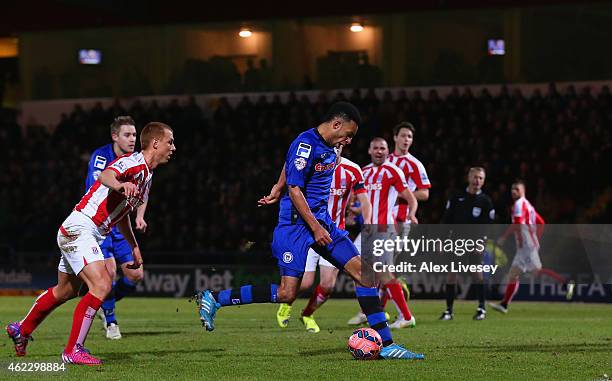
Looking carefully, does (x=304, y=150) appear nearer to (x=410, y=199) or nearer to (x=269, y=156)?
(x=410, y=199)

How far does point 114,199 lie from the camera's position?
9.14 metres

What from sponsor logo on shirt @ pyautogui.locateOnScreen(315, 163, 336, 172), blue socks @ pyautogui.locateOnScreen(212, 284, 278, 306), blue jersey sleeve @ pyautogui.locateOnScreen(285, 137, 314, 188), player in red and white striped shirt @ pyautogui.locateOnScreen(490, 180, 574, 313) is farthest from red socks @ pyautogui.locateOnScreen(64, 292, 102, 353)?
player in red and white striped shirt @ pyautogui.locateOnScreen(490, 180, 574, 313)

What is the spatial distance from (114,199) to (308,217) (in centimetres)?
172

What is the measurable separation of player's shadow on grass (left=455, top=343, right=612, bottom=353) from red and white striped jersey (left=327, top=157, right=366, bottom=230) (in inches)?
106

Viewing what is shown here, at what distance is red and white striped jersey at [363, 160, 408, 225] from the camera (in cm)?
1400

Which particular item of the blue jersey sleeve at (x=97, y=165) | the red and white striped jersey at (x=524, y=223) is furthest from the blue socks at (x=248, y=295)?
the red and white striped jersey at (x=524, y=223)

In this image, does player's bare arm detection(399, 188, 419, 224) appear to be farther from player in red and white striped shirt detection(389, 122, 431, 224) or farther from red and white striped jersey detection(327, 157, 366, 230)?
red and white striped jersey detection(327, 157, 366, 230)

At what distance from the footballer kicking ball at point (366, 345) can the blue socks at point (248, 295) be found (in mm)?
949

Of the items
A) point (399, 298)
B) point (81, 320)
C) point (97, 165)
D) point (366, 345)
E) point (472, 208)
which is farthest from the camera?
point (472, 208)

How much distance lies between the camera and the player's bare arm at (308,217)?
29.6ft

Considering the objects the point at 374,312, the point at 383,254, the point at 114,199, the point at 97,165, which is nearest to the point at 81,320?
the point at 114,199

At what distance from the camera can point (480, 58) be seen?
27531 millimetres

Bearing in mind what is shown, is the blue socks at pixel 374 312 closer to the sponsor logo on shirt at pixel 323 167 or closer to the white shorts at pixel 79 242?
the sponsor logo on shirt at pixel 323 167

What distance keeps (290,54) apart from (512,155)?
8.63 meters
